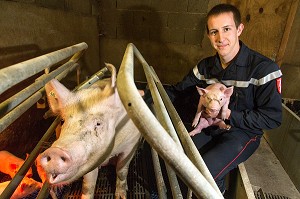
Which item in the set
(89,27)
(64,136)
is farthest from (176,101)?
(89,27)

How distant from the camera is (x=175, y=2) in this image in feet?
16.2

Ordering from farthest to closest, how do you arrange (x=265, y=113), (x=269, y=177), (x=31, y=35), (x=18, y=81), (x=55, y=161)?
(x=31, y=35) → (x=269, y=177) → (x=265, y=113) → (x=55, y=161) → (x=18, y=81)

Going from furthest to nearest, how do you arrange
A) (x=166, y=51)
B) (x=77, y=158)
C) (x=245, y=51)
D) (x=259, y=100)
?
1. (x=166, y=51)
2. (x=245, y=51)
3. (x=259, y=100)
4. (x=77, y=158)

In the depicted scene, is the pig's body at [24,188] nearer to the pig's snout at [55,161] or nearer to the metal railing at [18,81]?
the metal railing at [18,81]

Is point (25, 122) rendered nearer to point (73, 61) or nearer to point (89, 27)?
point (73, 61)

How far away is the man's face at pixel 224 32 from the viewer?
2188mm

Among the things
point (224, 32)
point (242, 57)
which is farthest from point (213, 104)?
point (224, 32)

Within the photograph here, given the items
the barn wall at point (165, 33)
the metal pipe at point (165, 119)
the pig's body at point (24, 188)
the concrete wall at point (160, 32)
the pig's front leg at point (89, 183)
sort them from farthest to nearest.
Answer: the concrete wall at point (160, 32) < the barn wall at point (165, 33) < the pig's body at point (24, 188) < the pig's front leg at point (89, 183) < the metal pipe at point (165, 119)

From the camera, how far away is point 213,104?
1919mm

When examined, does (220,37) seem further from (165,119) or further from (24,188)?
(24,188)

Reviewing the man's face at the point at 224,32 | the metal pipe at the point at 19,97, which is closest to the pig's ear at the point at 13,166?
the metal pipe at the point at 19,97

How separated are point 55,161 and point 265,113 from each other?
6.09 feet

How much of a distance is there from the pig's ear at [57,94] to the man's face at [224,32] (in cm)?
159

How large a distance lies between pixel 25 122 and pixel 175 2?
3940 millimetres
